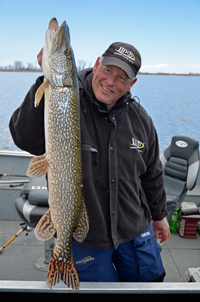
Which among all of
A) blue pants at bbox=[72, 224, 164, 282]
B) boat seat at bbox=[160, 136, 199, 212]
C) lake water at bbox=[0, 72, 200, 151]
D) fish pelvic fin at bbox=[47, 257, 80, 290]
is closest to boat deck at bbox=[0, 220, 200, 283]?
boat seat at bbox=[160, 136, 199, 212]

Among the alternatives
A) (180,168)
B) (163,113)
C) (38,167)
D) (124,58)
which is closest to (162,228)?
(38,167)

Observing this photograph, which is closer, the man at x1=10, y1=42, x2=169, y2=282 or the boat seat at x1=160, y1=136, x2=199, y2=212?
the man at x1=10, y1=42, x2=169, y2=282

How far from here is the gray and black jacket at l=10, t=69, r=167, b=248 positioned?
152 centimetres

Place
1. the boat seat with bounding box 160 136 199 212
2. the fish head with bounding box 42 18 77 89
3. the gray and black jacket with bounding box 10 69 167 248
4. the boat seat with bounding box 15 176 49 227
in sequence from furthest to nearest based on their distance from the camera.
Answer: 1. the boat seat with bounding box 160 136 199 212
2. the boat seat with bounding box 15 176 49 227
3. the gray and black jacket with bounding box 10 69 167 248
4. the fish head with bounding box 42 18 77 89

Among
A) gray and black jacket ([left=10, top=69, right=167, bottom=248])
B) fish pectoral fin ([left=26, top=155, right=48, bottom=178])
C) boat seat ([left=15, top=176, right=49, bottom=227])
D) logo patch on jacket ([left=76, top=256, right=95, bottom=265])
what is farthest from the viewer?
boat seat ([left=15, top=176, right=49, bottom=227])

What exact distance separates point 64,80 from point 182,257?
9.89 ft

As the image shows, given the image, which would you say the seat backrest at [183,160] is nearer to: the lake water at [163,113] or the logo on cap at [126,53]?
the logo on cap at [126,53]

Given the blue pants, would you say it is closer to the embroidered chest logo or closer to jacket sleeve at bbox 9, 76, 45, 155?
the embroidered chest logo

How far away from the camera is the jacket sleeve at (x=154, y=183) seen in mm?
1903

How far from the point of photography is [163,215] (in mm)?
2025

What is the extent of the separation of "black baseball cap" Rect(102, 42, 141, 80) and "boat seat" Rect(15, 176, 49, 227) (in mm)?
1300

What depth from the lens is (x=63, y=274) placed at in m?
1.28

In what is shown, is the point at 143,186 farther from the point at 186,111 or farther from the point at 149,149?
the point at 186,111
